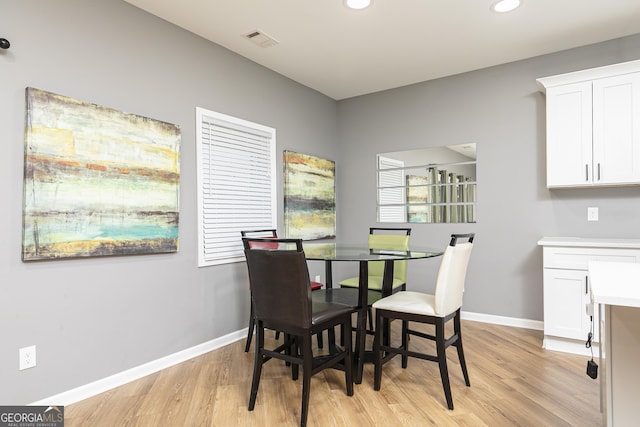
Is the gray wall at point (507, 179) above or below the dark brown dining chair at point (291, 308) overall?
above

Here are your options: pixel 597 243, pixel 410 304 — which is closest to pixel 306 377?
pixel 410 304

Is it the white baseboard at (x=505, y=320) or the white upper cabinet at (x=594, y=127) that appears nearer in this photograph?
the white upper cabinet at (x=594, y=127)

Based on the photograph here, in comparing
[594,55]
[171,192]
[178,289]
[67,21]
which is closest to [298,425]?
[178,289]

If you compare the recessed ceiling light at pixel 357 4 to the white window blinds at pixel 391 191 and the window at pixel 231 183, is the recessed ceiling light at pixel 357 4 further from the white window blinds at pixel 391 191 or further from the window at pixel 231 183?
the white window blinds at pixel 391 191

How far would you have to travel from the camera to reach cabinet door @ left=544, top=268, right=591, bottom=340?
289cm

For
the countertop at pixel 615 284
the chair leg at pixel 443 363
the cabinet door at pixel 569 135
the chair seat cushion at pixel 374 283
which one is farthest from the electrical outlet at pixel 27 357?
the cabinet door at pixel 569 135

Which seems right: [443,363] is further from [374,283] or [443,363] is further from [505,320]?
[505,320]

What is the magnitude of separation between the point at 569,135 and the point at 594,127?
0.18 meters

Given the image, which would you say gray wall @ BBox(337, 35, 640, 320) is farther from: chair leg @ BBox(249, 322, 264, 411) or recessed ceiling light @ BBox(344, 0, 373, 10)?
chair leg @ BBox(249, 322, 264, 411)

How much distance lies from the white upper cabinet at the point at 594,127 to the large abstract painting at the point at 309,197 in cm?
237

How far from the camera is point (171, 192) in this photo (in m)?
2.77

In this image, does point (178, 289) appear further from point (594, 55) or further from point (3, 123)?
point (594, 55)

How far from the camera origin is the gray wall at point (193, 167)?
6.78 feet

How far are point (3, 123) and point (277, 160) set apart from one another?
7.50 feet
